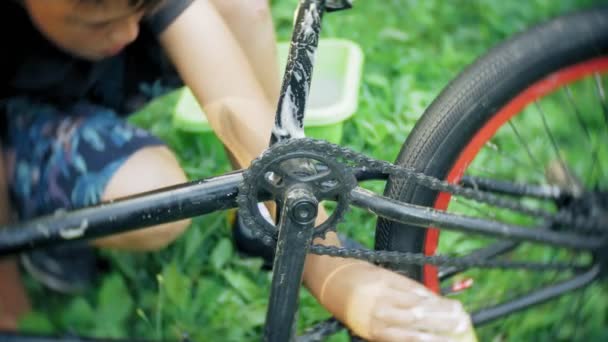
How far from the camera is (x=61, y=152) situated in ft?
3.51

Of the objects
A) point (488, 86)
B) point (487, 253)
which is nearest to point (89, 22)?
point (488, 86)

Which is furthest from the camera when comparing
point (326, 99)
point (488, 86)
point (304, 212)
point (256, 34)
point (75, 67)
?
point (326, 99)

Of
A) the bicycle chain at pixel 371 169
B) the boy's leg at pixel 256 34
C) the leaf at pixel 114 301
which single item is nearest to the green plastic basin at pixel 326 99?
the boy's leg at pixel 256 34

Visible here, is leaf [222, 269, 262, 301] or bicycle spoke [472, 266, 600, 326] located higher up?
bicycle spoke [472, 266, 600, 326]

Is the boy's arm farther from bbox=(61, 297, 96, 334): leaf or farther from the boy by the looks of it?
bbox=(61, 297, 96, 334): leaf

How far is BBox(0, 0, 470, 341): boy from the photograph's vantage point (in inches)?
34.1

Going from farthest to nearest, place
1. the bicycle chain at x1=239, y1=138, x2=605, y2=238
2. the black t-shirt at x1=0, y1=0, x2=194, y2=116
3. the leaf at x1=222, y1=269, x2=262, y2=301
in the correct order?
the leaf at x1=222, y1=269, x2=262, y2=301
the black t-shirt at x1=0, y1=0, x2=194, y2=116
the bicycle chain at x1=239, y1=138, x2=605, y2=238

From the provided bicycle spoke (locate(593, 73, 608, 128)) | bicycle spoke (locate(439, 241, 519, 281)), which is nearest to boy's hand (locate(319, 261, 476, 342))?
bicycle spoke (locate(439, 241, 519, 281))

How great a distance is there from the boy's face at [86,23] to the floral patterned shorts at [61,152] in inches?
6.9

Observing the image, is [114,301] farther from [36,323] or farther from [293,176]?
[293,176]

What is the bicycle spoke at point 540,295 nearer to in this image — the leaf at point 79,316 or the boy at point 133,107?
the boy at point 133,107

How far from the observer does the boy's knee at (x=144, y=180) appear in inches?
41.2

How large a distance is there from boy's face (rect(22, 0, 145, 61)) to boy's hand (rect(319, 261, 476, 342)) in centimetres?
48

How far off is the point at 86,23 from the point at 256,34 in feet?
1.21
